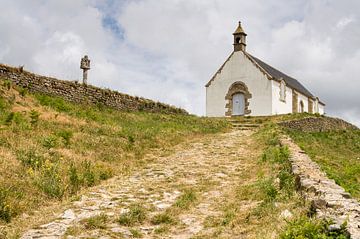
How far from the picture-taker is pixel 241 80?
3556 cm

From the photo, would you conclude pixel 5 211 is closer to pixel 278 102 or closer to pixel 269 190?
pixel 269 190

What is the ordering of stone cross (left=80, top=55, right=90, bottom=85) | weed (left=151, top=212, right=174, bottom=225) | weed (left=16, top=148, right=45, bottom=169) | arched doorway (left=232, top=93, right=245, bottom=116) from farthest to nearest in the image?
arched doorway (left=232, top=93, right=245, bottom=116) → stone cross (left=80, top=55, right=90, bottom=85) → weed (left=16, top=148, right=45, bottom=169) → weed (left=151, top=212, right=174, bottom=225)

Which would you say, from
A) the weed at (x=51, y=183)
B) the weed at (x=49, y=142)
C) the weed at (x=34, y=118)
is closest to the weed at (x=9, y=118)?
the weed at (x=34, y=118)

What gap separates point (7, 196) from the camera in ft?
23.1

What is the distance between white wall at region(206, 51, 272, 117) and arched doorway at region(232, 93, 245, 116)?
78 centimetres

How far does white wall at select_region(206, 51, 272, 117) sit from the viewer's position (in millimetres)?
34375

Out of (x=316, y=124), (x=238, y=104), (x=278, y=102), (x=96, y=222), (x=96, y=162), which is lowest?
(x=96, y=222)

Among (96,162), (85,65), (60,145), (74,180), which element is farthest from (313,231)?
(85,65)

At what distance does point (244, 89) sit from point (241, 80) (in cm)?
85

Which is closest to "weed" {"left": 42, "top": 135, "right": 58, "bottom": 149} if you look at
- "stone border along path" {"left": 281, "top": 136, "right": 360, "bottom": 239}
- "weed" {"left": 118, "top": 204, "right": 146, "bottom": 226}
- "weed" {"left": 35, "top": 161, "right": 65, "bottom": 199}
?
"weed" {"left": 35, "top": 161, "right": 65, "bottom": 199}

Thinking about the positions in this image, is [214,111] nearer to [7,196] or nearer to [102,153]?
[102,153]

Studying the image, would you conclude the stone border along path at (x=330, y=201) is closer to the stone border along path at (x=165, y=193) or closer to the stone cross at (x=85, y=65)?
the stone border along path at (x=165, y=193)

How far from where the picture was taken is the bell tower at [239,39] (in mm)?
36144

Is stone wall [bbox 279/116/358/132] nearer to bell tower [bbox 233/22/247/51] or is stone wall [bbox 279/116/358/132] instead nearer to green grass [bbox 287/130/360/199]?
green grass [bbox 287/130/360/199]
